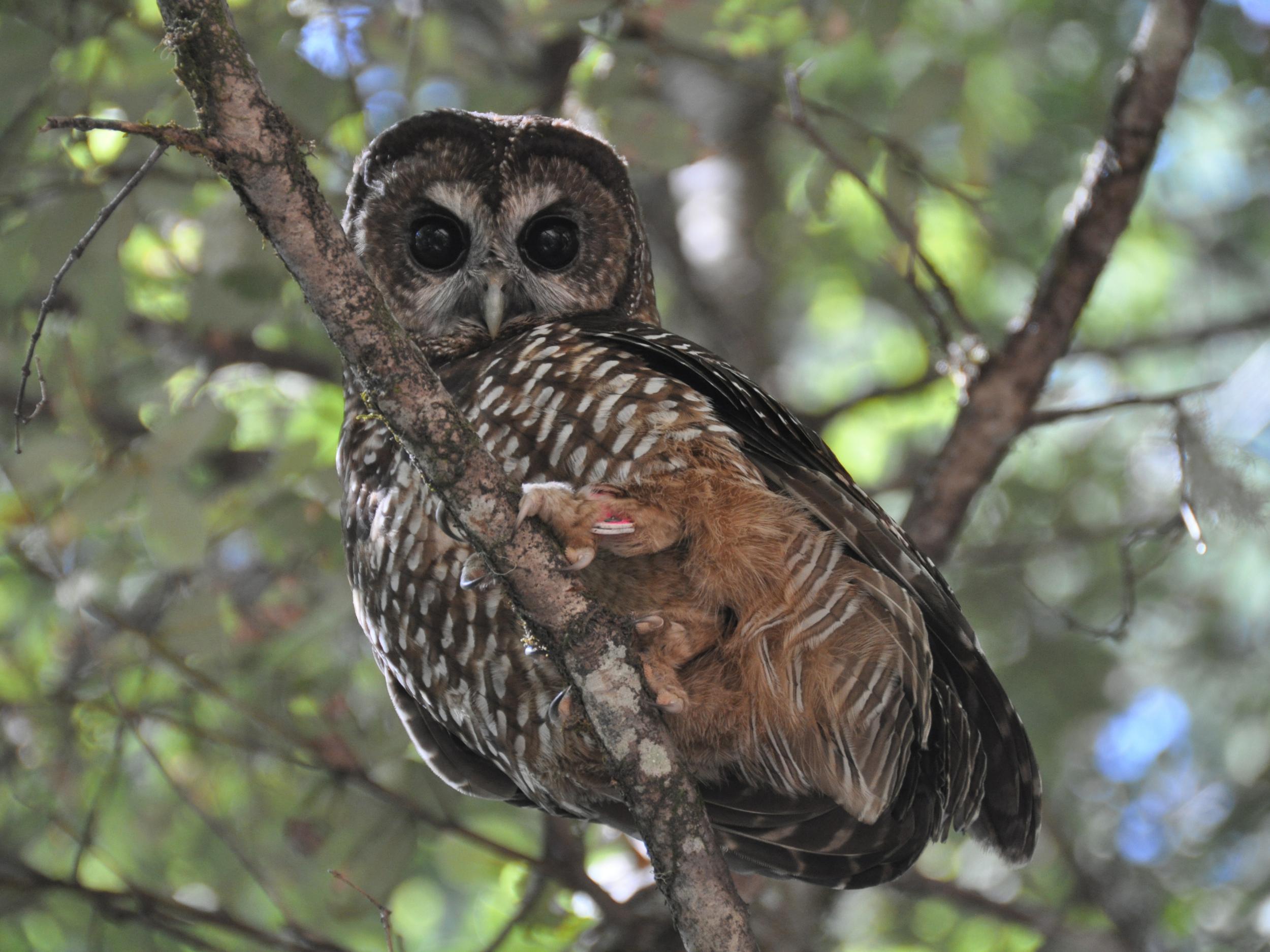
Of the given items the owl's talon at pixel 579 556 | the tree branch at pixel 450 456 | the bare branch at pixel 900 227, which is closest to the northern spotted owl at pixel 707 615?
the owl's talon at pixel 579 556

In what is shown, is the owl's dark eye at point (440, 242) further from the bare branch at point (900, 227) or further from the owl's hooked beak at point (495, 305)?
the bare branch at point (900, 227)

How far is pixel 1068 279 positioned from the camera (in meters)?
3.47

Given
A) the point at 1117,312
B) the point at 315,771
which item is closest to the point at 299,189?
the point at 315,771

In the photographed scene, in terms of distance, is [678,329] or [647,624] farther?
[678,329]

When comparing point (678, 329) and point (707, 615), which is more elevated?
point (678, 329)

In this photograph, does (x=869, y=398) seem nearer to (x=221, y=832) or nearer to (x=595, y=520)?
(x=595, y=520)

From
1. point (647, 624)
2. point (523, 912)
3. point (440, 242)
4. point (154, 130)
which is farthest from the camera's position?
point (523, 912)

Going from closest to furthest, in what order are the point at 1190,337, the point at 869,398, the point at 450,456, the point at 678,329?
Answer: 1. the point at 450,456
2. the point at 869,398
3. the point at 1190,337
4. the point at 678,329

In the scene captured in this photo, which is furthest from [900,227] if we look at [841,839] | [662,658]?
[841,839]

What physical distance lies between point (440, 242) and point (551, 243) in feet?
1.03

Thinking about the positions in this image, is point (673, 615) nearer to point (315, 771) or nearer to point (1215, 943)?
point (315, 771)

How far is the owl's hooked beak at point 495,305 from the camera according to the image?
3.07m

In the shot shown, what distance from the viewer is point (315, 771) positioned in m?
3.87

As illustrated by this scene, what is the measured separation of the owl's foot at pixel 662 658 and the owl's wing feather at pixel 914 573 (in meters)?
0.39
